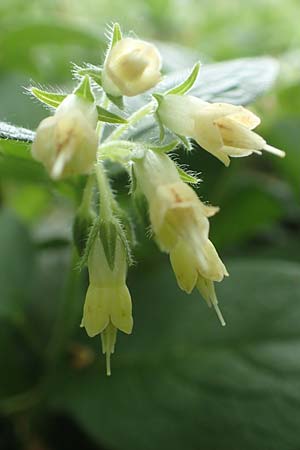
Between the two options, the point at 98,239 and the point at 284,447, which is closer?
the point at 98,239

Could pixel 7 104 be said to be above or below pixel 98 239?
above

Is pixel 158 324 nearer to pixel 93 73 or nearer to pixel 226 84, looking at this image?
pixel 226 84

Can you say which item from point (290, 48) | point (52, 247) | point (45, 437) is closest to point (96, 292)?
point (45, 437)

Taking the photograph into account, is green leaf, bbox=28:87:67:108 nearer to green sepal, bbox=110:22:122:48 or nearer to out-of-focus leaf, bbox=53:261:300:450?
green sepal, bbox=110:22:122:48

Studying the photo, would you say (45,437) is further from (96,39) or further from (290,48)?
(290,48)

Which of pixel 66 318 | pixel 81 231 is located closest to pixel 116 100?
pixel 81 231

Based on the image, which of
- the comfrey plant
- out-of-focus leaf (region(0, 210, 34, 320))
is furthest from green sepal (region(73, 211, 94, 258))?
out-of-focus leaf (region(0, 210, 34, 320))

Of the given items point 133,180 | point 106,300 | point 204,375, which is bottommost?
point 204,375
